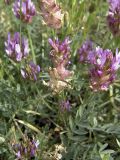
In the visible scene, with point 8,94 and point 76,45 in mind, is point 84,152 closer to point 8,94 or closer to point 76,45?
point 8,94

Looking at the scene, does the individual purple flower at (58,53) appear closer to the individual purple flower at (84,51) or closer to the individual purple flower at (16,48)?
the individual purple flower at (16,48)

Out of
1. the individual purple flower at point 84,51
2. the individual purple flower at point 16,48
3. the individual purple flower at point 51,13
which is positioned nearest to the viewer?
the individual purple flower at point 51,13

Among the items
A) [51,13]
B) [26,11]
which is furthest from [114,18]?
[26,11]

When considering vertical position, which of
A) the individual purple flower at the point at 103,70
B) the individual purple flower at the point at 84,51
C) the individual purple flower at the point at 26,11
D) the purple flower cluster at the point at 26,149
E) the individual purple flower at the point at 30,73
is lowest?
the purple flower cluster at the point at 26,149

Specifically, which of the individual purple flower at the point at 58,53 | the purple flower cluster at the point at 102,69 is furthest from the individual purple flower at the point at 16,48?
the purple flower cluster at the point at 102,69

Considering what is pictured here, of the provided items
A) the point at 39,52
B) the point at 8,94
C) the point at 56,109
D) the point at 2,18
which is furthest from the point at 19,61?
the point at 2,18

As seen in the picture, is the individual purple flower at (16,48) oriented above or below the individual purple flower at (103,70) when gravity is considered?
above

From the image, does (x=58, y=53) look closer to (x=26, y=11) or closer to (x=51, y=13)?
(x=51, y=13)
